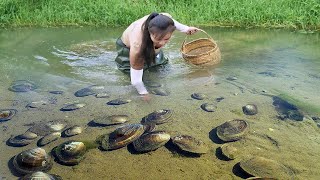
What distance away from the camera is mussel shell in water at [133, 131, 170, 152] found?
126 inches

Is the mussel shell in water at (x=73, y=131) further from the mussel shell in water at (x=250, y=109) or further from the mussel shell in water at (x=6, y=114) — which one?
the mussel shell in water at (x=250, y=109)

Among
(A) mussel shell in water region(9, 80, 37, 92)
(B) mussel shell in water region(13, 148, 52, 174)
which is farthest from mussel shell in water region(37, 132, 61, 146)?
(A) mussel shell in water region(9, 80, 37, 92)

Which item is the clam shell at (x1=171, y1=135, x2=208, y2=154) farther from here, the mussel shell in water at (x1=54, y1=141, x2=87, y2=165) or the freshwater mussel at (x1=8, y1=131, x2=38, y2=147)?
the freshwater mussel at (x1=8, y1=131, x2=38, y2=147)

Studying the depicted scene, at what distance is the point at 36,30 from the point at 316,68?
19.2 ft

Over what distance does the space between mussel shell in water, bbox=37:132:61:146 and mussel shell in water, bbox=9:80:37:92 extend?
4.80 feet

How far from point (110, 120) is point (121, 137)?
18.9 inches

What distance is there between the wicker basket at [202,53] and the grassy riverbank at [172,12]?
7.49ft

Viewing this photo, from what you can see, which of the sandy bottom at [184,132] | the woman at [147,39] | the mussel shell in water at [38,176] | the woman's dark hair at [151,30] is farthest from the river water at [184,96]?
the woman's dark hair at [151,30]

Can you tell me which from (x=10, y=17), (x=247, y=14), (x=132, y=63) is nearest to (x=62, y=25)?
(x=10, y=17)

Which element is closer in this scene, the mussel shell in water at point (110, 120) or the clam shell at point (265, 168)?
the clam shell at point (265, 168)

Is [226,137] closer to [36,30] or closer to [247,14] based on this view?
[247,14]

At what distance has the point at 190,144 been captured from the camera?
10.5 ft

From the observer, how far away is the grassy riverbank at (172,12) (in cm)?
791

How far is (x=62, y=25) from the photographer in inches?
337
